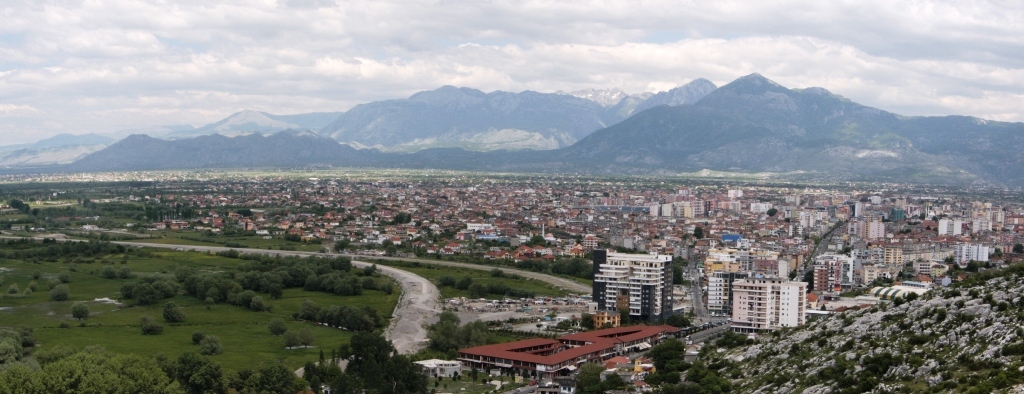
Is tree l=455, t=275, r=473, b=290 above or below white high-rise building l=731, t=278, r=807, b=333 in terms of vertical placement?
below

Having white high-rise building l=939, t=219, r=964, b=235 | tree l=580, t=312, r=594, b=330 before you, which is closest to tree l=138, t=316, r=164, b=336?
tree l=580, t=312, r=594, b=330

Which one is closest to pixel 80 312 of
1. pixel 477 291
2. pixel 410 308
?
pixel 410 308

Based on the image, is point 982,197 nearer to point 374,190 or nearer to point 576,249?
point 374,190

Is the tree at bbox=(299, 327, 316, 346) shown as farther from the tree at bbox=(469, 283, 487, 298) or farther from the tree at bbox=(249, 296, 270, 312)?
the tree at bbox=(469, 283, 487, 298)

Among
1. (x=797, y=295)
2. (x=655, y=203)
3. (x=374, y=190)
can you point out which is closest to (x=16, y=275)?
(x=797, y=295)

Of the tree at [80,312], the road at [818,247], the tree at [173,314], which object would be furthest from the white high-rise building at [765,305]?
the tree at [80,312]

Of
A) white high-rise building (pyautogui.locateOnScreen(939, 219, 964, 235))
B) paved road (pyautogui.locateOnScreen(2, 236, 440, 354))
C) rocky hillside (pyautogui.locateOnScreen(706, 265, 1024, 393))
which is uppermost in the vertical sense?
rocky hillside (pyautogui.locateOnScreen(706, 265, 1024, 393))
